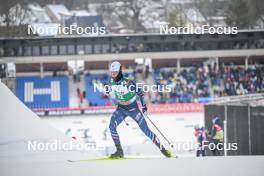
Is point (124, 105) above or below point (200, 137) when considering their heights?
above

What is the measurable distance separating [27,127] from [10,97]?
0.25 m

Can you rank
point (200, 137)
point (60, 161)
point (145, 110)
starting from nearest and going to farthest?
point (60, 161), point (145, 110), point (200, 137)

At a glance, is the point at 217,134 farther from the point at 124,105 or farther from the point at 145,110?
the point at 124,105

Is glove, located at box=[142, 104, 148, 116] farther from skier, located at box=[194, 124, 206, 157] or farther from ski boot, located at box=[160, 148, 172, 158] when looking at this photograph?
skier, located at box=[194, 124, 206, 157]

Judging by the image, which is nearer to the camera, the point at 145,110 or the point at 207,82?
the point at 145,110

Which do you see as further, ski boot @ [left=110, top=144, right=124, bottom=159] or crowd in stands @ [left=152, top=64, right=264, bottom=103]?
crowd in stands @ [left=152, top=64, right=264, bottom=103]

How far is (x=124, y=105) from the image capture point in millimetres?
5863

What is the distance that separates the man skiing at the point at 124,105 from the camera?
584 cm

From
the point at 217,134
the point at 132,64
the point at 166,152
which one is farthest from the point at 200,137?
the point at 132,64

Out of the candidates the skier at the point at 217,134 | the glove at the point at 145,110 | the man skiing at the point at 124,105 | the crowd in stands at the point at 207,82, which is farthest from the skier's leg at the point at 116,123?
the skier at the point at 217,134

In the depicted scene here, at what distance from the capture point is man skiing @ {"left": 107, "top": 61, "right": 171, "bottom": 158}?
19.2ft

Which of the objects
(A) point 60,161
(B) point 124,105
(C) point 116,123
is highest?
(B) point 124,105

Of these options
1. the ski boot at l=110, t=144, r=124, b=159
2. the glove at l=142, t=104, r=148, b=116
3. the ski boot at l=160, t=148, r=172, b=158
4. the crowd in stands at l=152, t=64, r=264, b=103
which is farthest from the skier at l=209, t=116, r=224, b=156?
the ski boot at l=110, t=144, r=124, b=159

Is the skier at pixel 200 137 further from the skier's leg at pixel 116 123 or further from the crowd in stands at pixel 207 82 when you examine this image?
the skier's leg at pixel 116 123
